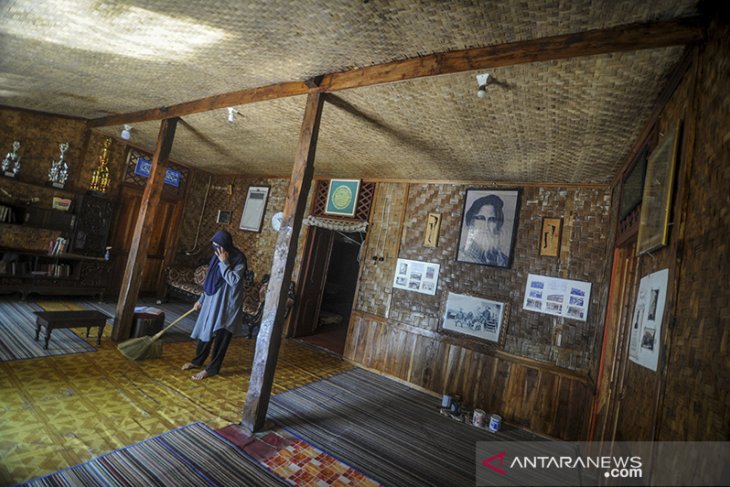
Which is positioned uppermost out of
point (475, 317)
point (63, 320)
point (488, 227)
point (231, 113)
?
point (231, 113)

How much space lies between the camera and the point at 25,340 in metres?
3.79

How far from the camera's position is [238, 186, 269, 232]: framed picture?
24.0 ft

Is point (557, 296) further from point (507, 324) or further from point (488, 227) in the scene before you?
point (488, 227)

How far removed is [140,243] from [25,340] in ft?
5.30

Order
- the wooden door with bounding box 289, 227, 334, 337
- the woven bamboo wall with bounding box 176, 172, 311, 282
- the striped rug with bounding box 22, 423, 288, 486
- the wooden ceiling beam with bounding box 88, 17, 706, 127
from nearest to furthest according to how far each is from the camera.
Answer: the wooden ceiling beam with bounding box 88, 17, 706, 127 → the striped rug with bounding box 22, 423, 288, 486 → the wooden door with bounding box 289, 227, 334, 337 → the woven bamboo wall with bounding box 176, 172, 311, 282

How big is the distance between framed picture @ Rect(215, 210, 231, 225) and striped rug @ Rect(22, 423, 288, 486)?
589 cm

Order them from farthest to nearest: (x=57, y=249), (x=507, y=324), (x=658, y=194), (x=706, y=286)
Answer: (x=57, y=249), (x=507, y=324), (x=658, y=194), (x=706, y=286)

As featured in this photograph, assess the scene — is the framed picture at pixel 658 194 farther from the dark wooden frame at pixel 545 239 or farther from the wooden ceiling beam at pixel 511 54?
the dark wooden frame at pixel 545 239

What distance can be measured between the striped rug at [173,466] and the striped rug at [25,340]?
2200mm

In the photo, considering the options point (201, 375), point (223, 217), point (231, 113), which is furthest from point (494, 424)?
point (223, 217)

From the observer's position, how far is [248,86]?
11.7ft

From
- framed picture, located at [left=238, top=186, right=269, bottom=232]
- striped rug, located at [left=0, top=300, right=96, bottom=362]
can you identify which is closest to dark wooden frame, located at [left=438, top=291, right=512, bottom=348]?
framed picture, located at [left=238, top=186, right=269, bottom=232]

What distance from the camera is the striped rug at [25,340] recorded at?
346cm

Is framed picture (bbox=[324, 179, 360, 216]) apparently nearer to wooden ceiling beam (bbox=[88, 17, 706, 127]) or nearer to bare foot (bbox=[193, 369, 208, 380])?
wooden ceiling beam (bbox=[88, 17, 706, 127])
